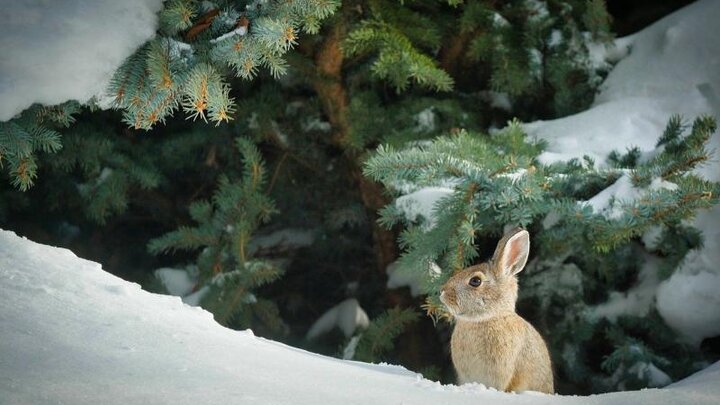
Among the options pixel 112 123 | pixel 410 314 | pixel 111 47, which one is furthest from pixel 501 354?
pixel 112 123

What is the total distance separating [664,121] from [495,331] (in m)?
1.63

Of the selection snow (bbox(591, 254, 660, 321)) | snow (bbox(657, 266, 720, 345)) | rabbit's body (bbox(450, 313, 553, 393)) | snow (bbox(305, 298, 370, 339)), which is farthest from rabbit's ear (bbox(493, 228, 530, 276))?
snow (bbox(305, 298, 370, 339))

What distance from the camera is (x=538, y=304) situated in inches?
155

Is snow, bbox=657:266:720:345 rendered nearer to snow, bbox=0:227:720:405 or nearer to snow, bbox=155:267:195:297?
snow, bbox=0:227:720:405

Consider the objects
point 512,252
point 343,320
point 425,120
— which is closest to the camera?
point 512,252

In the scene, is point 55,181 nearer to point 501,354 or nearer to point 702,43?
point 501,354

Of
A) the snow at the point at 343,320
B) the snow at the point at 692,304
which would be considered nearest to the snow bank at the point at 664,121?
the snow at the point at 692,304

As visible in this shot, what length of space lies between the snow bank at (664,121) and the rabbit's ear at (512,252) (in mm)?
346

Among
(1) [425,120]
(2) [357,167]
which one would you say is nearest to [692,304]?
(1) [425,120]

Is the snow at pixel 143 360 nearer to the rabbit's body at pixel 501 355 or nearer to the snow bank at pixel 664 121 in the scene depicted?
the rabbit's body at pixel 501 355

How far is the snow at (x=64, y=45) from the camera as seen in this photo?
242cm

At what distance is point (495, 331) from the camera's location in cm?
262

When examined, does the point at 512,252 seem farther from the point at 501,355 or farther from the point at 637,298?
the point at 637,298

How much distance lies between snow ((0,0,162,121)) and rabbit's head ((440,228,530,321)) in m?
1.34
